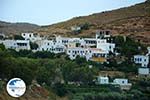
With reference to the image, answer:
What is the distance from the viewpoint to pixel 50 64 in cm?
820

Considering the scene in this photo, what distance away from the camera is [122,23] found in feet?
59.9

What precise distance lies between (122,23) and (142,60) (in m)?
7.52

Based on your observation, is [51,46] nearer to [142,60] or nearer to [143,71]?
[142,60]

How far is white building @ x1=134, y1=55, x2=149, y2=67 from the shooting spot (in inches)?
422

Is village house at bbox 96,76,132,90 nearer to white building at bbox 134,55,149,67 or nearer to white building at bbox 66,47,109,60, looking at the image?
white building at bbox 134,55,149,67

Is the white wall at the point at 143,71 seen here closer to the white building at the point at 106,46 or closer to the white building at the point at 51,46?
the white building at the point at 106,46

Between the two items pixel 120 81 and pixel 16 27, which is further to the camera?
pixel 16 27

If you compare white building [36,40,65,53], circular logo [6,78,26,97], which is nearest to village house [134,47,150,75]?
white building [36,40,65,53]

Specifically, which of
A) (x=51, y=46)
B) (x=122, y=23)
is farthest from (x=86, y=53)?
(x=122, y=23)

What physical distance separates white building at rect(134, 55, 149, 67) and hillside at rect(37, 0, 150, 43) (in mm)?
3051

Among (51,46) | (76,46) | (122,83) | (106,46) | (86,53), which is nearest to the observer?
(122,83)

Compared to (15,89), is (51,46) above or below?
below

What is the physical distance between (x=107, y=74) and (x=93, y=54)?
2302 mm

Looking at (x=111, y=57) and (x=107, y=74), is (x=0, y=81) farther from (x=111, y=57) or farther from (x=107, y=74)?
(x=111, y=57)
